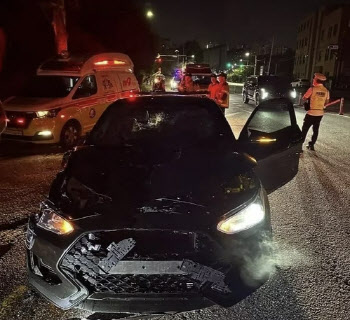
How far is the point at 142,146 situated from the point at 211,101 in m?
1.21

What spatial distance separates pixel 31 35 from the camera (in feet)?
64.1

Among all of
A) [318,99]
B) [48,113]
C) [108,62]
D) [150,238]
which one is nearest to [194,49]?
[108,62]

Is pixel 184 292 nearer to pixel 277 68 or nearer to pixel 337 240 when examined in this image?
pixel 337 240

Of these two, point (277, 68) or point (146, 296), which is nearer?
point (146, 296)

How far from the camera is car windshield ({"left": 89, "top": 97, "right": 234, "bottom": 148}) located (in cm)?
403

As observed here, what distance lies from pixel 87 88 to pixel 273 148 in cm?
672

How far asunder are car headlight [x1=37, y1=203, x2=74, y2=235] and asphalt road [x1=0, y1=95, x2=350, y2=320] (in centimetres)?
71

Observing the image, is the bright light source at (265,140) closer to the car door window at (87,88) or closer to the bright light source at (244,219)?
the bright light source at (244,219)

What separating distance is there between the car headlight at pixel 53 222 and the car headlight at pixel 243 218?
1030 mm

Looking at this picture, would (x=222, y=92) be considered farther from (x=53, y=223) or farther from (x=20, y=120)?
(x=53, y=223)

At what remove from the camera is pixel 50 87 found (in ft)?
31.4

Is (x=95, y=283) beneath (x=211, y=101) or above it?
beneath

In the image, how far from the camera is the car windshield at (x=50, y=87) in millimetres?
A: 9352

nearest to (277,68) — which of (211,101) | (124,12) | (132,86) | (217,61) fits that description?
(217,61)
